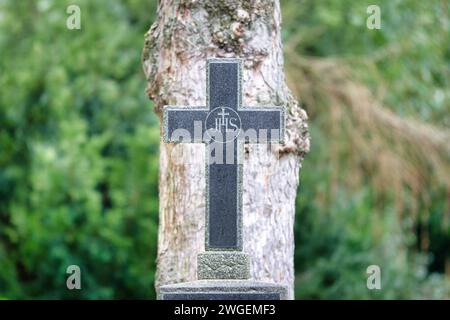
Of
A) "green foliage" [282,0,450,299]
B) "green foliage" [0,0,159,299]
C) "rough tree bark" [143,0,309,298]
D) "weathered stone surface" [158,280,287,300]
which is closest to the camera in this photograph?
"weathered stone surface" [158,280,287,300]

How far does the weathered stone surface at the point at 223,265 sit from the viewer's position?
4.89 meters

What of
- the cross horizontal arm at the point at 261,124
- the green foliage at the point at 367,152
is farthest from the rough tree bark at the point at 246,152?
the green foliage at the point at 367,152

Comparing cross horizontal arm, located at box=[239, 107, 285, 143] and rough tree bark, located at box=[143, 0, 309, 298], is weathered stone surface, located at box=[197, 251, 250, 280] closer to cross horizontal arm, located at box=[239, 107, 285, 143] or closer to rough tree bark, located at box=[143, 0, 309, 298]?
rough tree bark, located at box=[143, 0, 309, 298]

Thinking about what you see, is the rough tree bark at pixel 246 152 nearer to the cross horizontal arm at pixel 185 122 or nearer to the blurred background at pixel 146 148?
the cross horizontal arm at pixel 185 122

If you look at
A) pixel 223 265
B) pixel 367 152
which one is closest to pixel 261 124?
pixel 223 265

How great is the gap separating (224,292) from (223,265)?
0.25 m

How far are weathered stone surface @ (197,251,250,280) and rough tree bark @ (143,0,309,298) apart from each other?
0.69ft

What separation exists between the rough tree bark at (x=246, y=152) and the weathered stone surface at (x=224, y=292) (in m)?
0.42

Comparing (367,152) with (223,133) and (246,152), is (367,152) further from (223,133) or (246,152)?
(223,133)

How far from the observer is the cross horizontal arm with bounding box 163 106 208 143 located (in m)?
5.06

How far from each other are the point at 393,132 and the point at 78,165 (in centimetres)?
313

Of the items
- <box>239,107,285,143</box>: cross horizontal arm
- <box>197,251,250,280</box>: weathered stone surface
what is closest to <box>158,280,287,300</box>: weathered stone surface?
<box>197,251,250,280</box>: weathered stone surface

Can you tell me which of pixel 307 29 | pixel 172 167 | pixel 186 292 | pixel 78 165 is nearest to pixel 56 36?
pixel 78 165

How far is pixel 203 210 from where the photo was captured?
513 cm
